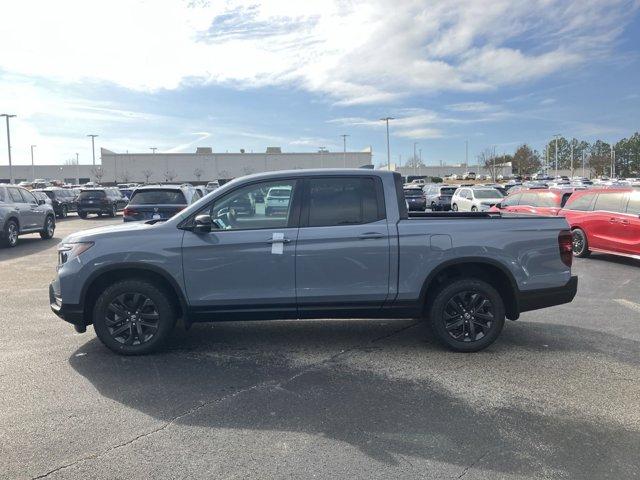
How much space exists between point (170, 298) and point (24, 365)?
1577mm

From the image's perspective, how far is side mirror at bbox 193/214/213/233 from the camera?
4891mm

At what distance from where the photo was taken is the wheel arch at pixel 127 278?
5051 millimetres

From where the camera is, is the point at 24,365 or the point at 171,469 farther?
the point at 24,365

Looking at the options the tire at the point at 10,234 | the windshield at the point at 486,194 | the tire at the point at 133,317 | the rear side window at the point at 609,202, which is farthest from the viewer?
the windshield at the point at 486,194

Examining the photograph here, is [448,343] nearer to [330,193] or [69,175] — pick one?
[330,193]

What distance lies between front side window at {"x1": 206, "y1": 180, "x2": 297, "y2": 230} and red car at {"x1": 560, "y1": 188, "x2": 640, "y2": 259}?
25.7 feet

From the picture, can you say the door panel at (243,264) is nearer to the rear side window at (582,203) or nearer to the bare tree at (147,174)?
the rear side window at (582,203)

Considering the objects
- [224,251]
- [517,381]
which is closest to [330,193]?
[224,251]

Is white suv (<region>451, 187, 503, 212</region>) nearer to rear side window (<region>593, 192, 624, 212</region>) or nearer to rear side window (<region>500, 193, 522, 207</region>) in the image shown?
rear side window (<region>500, 193, 522, 207</region>)

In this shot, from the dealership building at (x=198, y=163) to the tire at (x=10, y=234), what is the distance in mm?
85675

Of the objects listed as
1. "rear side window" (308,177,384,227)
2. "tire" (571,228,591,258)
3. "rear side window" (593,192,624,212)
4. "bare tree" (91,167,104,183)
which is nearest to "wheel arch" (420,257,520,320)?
"rear side window" (308,177,384,227)

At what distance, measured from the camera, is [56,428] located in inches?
148

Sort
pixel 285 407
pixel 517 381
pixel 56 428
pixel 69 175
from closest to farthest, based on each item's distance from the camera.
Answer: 1. pixel 56 428
2. pixel 285 407
3. pixel 517 381
4. pixel 69 175

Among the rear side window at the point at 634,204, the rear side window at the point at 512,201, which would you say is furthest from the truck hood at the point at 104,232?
the rear side window at the point at 512,201
